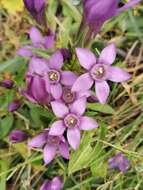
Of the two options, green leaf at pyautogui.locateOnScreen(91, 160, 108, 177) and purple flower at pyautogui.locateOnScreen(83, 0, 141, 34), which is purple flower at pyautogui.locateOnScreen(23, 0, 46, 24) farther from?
green leaf at pyautogui.locateOnScreen(91, 160, 108, 177)

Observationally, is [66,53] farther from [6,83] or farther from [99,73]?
[6,83]

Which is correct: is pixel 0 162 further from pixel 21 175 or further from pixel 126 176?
pixel 126 176

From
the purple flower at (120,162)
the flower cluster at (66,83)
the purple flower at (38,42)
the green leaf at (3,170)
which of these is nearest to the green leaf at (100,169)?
the purple flower at (120,162)

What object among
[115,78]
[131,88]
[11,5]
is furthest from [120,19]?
[115,78]

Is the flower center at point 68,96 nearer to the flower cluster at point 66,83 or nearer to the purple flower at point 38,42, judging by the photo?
the flower cluster at point 66,83

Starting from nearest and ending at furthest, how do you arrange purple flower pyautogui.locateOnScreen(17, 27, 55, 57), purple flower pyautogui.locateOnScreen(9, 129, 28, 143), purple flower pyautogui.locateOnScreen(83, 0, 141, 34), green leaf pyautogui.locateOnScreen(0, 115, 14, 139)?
purple flower pyautogui.locateOnScreen(83, 0, 141, 34) → purple flower pyautogui.locateOnScreen(17, 27, 55, 57) → purple flower pyautogui.locateOnScreen(9, 129, 28, 143) → green leaf pyautogui.locateOnScreen(0, 115, 14, 139)

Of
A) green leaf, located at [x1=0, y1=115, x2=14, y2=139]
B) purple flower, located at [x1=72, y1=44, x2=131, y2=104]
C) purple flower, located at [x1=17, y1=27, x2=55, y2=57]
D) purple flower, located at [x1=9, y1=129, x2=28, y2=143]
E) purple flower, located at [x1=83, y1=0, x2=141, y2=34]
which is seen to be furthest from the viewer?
green leaf, located at [x1=0, y1=115, x2=14, y2=139]

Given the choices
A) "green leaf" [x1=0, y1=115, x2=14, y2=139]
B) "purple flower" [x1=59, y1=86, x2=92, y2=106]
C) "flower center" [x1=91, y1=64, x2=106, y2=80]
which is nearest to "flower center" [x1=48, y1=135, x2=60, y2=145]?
"purple flower" [x1=59, y1=86, x2=92, y2=106]
